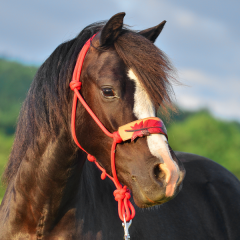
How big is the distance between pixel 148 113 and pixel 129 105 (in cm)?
13

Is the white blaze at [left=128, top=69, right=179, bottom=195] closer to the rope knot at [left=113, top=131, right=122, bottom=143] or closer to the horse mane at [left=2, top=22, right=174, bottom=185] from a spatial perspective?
the horse mane at [left=2, top=22, right=174, bottom=185]

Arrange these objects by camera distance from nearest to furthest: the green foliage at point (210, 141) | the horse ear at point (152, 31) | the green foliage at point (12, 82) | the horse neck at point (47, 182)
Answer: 1. the horse neck at point (47, 182)
2. the horse ear at point (152, 31)
3. the green foliage at point (210, 141)
4. the green foliage at point (12, 82)

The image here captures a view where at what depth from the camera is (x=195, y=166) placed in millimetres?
3969

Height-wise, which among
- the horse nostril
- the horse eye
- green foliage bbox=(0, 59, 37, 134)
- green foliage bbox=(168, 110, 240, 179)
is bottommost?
green foliage bbox=(168, 110, 240, 179)

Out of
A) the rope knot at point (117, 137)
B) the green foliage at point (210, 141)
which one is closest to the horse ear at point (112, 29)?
the rope knot at point (117, 137)

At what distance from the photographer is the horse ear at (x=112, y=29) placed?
6.84ft

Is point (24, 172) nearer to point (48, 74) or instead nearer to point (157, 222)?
point (48, 74)

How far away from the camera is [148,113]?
6.37 ft

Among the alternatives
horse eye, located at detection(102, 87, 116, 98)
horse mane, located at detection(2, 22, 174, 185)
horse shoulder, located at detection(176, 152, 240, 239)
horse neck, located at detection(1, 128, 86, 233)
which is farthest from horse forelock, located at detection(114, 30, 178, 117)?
horse shoulder, located at detection(176, 152, 240, 239)

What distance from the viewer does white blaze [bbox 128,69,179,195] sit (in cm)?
182

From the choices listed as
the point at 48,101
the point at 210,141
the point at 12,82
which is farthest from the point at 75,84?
the point at 12,82

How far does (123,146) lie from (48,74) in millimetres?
855

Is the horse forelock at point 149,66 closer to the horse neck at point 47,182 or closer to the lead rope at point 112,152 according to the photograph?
the lead rope at point 112,152

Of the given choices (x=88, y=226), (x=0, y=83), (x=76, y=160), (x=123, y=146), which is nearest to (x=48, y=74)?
(x=76, y=160)
